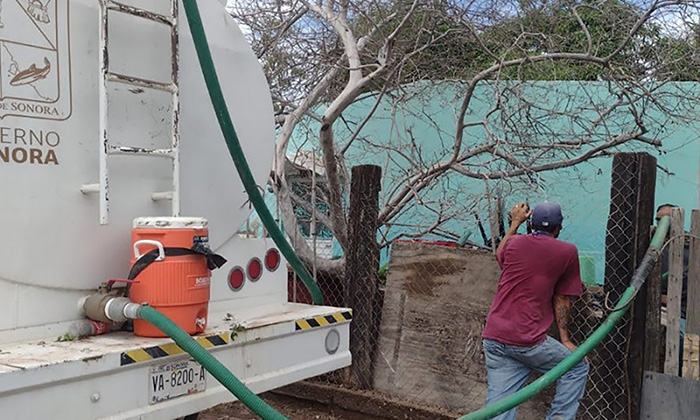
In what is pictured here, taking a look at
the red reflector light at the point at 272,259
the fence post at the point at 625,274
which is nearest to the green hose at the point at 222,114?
the red reflector light at the point at 272,259

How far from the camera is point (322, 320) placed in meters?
3.57

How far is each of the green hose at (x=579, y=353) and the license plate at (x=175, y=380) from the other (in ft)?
4.76

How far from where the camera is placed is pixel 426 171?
578 cm

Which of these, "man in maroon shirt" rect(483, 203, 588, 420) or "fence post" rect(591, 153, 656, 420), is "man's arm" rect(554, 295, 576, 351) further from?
"fence post" rect(591, 153, 656, 420)

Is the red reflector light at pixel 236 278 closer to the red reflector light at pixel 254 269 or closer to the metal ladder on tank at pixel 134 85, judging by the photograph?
the red reflector light at pixel 254 269

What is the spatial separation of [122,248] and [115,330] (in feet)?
1.15

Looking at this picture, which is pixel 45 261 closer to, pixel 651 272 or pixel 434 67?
pixel 651 272

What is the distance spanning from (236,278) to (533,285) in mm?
1826

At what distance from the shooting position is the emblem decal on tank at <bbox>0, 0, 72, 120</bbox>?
2.47m

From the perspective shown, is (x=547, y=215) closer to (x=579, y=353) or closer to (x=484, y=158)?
(x=579, y=353)

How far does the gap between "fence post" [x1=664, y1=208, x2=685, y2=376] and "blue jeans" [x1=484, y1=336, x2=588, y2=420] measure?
0.88 m

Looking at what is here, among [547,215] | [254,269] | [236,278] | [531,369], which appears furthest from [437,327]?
[236,278]

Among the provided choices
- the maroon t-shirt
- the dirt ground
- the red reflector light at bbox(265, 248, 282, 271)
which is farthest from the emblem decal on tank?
the dirt ground

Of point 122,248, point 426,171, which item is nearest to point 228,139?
point 122,248
